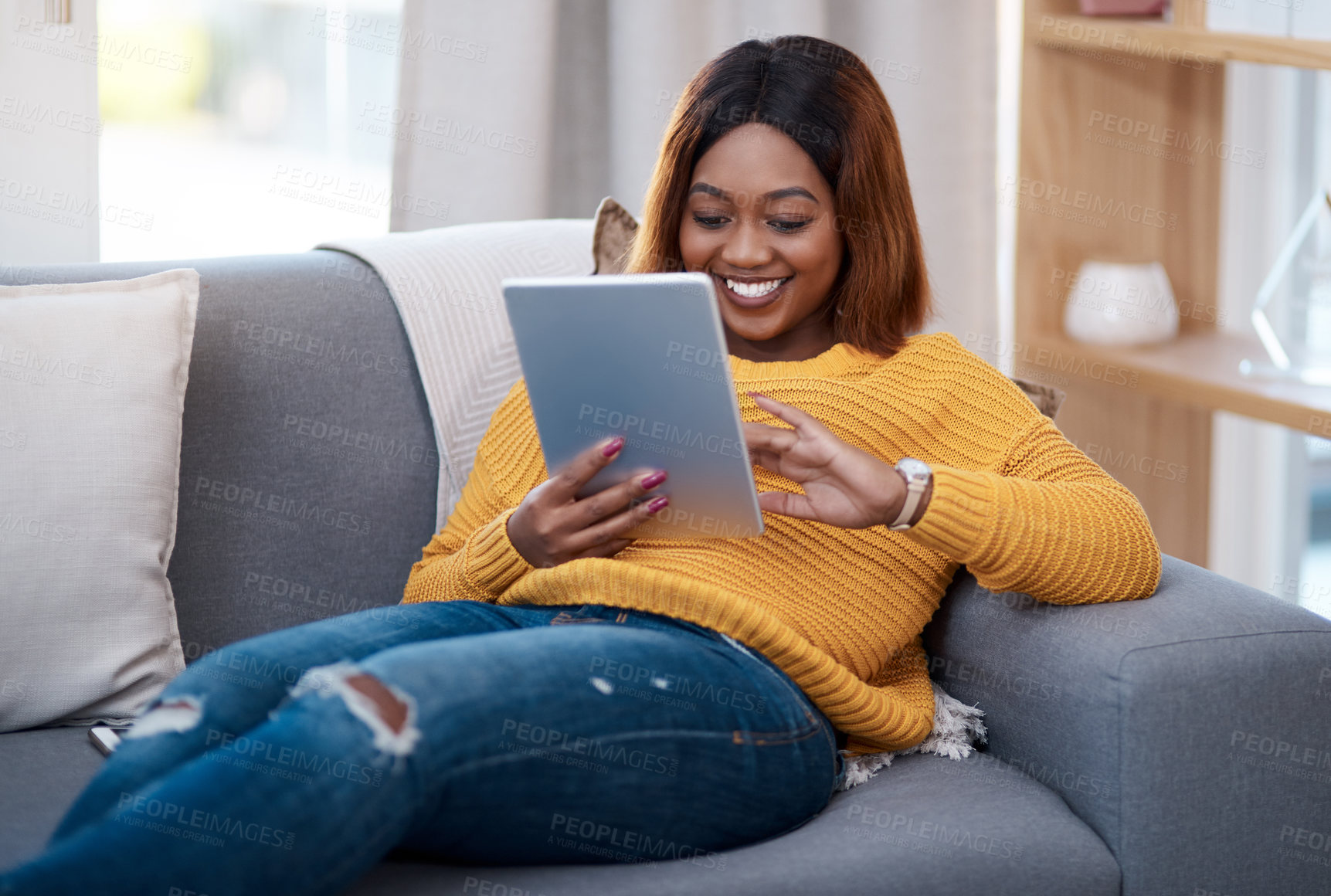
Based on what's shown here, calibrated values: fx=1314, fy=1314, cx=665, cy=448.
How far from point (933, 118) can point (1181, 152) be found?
439 millimetres

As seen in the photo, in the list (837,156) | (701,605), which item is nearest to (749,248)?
(837,156)

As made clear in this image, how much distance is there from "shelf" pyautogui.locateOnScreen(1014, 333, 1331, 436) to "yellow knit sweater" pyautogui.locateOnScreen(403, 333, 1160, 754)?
0.65 metres

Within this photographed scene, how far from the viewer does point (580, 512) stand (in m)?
1.22

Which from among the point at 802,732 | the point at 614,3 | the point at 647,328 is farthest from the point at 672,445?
the point at 614,3

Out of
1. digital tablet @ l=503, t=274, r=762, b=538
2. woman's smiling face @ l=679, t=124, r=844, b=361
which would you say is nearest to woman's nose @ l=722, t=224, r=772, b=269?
woman's smiling face @ l=679, t=124, r=844, b=361

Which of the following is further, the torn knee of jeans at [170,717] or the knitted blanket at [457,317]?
the knitted blanket at [457,317]

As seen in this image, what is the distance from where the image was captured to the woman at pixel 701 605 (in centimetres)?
91

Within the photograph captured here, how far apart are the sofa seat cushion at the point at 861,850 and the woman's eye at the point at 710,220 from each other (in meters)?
0.56

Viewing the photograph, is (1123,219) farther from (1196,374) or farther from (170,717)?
(170,717)

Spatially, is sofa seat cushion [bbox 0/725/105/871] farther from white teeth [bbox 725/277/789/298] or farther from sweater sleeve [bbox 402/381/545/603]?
white teeth [bbox 725/277/789/298]

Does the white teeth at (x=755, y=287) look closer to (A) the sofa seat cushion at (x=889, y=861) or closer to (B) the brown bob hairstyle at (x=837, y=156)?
(B) the brown bob hairstyle at (x=837, y=156)

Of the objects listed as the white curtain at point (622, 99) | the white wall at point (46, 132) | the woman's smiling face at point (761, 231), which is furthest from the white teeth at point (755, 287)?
the white wall at point (46, 132)

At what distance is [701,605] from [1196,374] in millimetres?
1134

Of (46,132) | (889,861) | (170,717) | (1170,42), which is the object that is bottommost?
(889,861)
